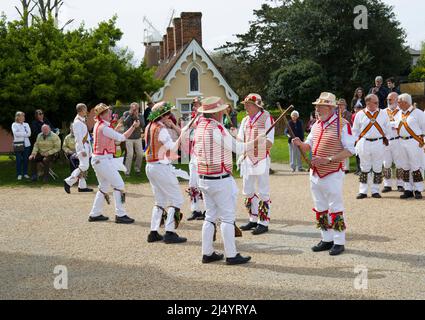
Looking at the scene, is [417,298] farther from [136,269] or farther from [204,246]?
[136,269]

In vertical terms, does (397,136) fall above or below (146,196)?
above

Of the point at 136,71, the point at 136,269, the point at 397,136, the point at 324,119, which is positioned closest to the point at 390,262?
the point at 324,119

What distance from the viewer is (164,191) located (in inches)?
332

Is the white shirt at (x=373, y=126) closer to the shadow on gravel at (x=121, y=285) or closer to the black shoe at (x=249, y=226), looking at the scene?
the black shoe at (x=249, y=226)

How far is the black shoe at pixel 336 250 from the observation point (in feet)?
24.5

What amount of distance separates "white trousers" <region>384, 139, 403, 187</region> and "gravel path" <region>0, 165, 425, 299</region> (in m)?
1.13

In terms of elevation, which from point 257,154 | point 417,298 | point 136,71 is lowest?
point 417,298

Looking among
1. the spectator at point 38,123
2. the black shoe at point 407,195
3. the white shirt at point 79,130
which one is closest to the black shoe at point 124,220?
the white shirt at point 79,130

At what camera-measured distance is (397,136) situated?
12.4 metres

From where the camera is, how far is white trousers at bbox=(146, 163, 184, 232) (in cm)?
838

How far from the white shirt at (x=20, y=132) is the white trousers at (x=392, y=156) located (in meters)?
10.0

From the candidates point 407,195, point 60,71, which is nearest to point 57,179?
point 60,71

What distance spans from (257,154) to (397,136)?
16.1 feet

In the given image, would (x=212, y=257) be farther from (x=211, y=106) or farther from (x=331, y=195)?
(x=211, y=106)
